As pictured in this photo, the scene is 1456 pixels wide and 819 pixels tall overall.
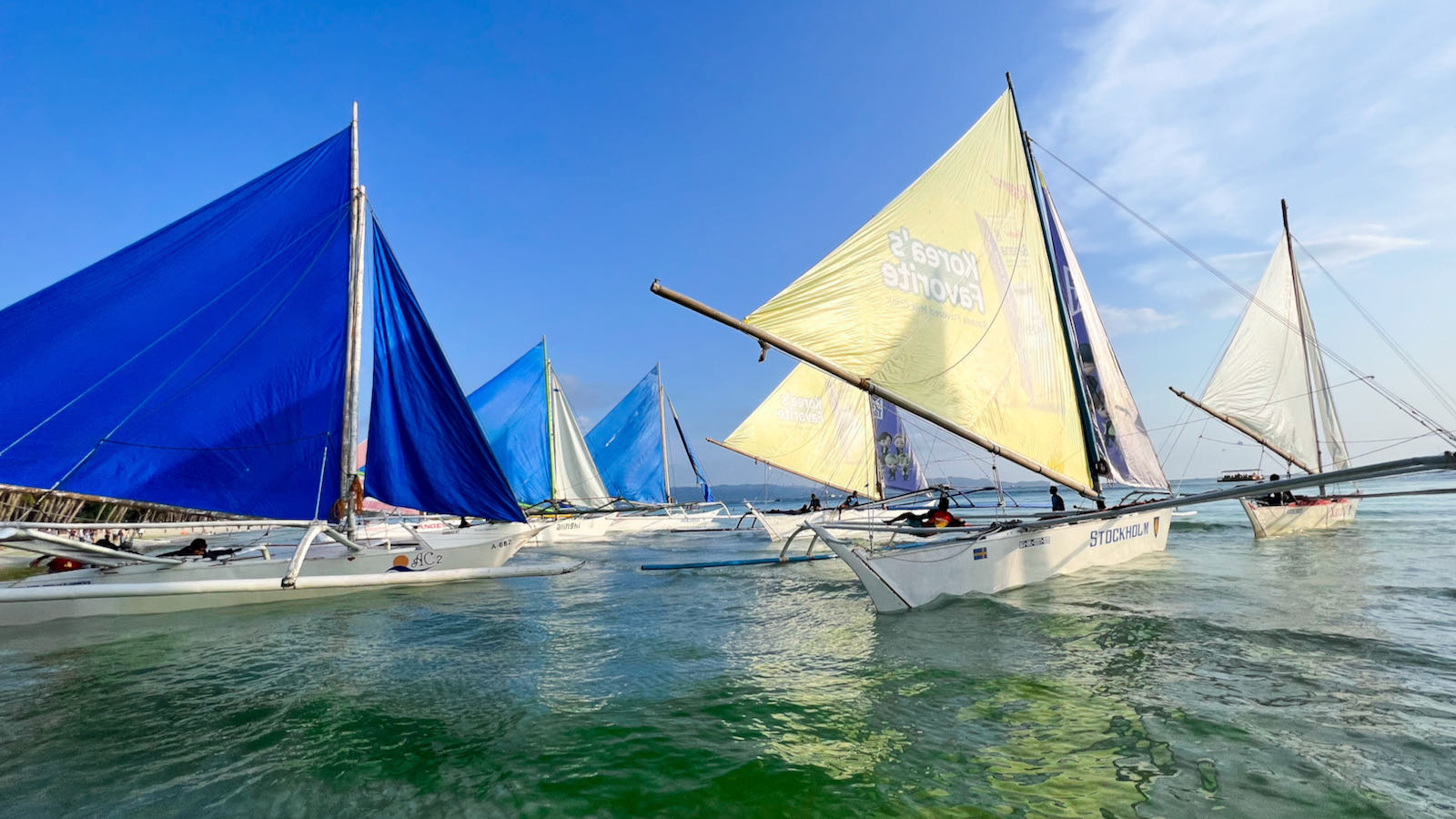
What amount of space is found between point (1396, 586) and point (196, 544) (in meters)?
22.9

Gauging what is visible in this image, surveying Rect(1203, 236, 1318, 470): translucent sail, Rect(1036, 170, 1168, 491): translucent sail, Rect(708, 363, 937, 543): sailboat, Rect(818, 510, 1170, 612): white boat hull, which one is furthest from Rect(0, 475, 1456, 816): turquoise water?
Rect(708, 363, 937, 543): sailboat

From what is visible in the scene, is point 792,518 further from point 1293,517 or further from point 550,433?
point 1293,517

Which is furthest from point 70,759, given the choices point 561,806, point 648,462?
point 648,462

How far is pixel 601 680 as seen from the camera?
7414 millimetres

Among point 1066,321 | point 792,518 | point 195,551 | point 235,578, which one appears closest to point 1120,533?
point 1066,321

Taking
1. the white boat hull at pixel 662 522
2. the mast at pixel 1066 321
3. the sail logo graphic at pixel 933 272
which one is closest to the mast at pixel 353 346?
the sail logo graphic at pixel 933 272

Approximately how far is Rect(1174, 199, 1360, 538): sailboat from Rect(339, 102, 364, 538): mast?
2762 cm

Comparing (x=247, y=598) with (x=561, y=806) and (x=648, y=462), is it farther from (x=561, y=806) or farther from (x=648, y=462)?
(x=648, y=462)

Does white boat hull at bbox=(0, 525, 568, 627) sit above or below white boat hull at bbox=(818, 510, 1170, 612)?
above

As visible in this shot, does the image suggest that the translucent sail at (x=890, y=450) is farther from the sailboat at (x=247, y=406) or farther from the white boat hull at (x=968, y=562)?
the sailboat at (x=247, y=406)

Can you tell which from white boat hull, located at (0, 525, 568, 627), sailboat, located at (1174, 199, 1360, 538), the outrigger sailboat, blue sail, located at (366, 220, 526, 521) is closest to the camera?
white boat hull, located at (0, 525, 568, 627)

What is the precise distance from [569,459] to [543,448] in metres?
1.79

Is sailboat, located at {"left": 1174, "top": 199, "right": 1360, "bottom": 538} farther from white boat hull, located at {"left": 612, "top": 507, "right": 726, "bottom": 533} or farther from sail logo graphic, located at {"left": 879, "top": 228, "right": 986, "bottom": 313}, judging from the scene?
white boat hull, located at {"left": 612, "top": 507, "right": 726, "bottom": 533}

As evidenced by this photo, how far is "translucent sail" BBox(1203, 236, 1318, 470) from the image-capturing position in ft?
81.5
